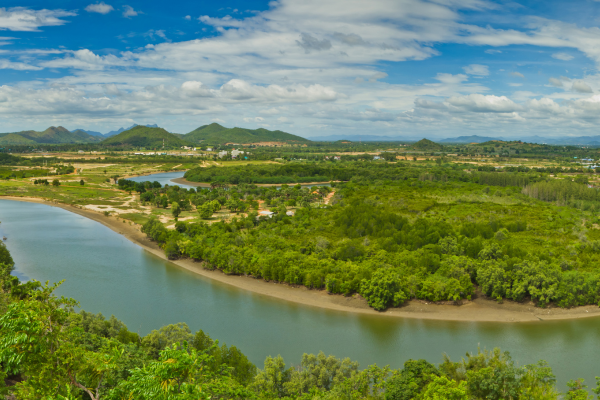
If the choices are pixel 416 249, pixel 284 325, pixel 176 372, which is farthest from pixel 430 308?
pixel 176 372

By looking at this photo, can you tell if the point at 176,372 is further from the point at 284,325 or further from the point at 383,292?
the point at 383,292

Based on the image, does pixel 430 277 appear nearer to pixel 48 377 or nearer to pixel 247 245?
pixel 247 245

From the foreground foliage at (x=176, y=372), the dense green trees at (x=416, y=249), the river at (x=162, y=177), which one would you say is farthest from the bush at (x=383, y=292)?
the river at (x=162, y=177)

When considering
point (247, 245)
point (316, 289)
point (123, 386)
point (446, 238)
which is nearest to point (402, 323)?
point (316, 289)

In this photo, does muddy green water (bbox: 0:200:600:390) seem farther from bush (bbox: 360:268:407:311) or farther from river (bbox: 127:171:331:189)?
river (bbox: 127:171:331:189)

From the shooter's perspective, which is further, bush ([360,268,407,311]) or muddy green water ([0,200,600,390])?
bush ([360,268,407,311])

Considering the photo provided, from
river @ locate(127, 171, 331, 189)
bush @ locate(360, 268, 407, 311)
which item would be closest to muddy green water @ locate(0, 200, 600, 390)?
bush @ locate(360, 268, 407, 311)

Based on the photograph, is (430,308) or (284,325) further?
(430,308)

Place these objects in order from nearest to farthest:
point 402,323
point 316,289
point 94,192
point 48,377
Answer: point 48,377 → point 402,323 → point 316,289 → point 94,192
